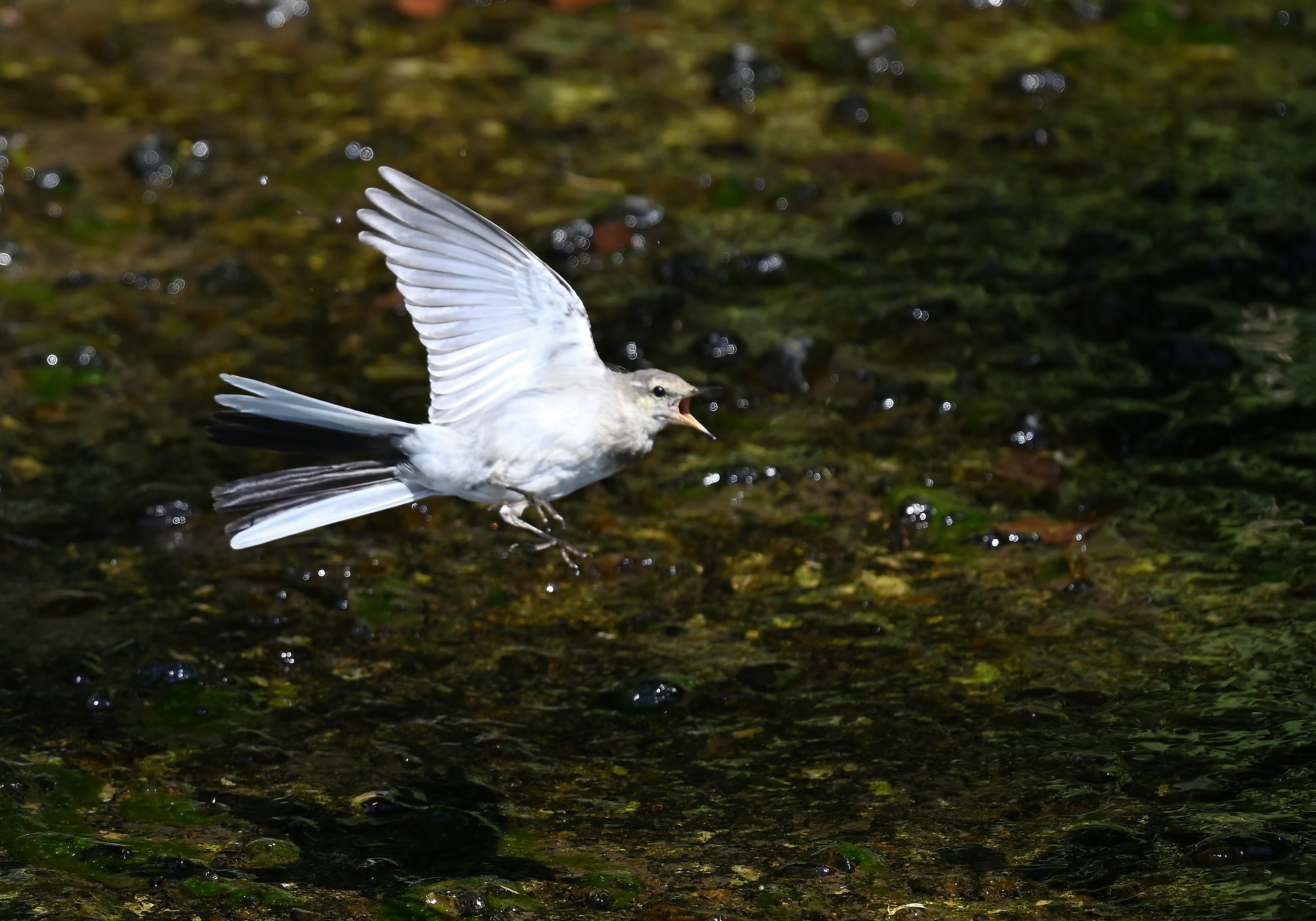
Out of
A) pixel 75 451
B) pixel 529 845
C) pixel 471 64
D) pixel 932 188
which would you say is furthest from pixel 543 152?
pixel 529 845

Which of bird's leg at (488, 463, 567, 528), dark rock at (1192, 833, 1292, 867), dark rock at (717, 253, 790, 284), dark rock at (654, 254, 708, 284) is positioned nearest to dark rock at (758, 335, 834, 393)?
dark rock at (717, 253, 790, 284)

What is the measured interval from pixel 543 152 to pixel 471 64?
3.53 ft

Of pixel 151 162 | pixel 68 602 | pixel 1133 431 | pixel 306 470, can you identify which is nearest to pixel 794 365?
pixel 1133 431

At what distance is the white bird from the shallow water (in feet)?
2.77

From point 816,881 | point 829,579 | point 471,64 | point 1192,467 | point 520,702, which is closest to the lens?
point 816,881

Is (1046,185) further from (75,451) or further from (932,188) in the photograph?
(75,451)

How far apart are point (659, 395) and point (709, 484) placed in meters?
1.60

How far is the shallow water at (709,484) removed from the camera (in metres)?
4.44

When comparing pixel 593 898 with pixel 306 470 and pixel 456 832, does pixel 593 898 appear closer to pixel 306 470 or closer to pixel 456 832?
pixel 456 832

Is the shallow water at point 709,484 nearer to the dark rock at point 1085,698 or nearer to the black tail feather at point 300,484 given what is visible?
the dark rock at point 1085,698

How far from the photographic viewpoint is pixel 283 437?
177 inches

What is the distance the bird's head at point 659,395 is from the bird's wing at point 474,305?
15 cm

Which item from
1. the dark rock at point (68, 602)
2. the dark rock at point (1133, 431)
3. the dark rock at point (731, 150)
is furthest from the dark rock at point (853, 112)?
the dark rock at point (68, 602)

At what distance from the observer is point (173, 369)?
23.1ft
